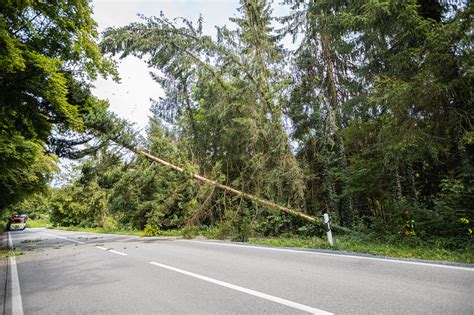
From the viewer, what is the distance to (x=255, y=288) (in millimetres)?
4090

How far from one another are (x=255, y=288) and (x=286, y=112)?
35.5 feet

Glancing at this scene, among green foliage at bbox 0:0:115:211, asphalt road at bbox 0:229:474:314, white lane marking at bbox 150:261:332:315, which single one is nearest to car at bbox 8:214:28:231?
green foliage at bbox 0:0:115:211

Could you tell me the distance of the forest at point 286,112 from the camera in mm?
7273

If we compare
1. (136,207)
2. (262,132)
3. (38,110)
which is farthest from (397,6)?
(136,207)

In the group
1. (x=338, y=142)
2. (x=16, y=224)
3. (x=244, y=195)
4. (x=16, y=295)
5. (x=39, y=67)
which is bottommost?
(x=16, y=224)

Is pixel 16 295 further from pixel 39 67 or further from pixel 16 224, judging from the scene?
pixel 16 224

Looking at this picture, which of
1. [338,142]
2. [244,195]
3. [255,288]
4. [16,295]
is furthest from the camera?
[244,195]

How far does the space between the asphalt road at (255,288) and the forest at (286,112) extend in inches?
128

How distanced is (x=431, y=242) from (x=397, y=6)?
6.38 m

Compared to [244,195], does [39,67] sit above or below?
above

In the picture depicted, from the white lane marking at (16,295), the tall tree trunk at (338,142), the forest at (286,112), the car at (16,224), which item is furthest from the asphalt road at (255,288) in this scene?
the car at (16,224)

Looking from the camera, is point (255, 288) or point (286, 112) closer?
point (255, 288)

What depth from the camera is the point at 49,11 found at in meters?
7.75

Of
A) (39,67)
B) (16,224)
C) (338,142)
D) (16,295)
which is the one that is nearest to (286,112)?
(338,142)
